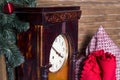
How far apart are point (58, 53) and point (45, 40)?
0.45 feet

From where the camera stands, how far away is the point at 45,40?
3.26 feet

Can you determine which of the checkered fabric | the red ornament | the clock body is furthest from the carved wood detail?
the checkered fabric

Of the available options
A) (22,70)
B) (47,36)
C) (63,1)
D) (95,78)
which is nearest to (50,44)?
(47,36)

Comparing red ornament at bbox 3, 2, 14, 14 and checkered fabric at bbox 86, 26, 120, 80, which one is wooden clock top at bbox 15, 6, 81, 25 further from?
checkered fabric at bbox 86, 26, 120, 80

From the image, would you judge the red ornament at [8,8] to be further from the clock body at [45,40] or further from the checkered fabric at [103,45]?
the checkered fabric at [103,45]

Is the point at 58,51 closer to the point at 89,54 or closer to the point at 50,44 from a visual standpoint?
the point at 50,44

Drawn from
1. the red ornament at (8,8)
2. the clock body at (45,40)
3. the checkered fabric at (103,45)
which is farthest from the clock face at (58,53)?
the checkered fabric at (103,45)

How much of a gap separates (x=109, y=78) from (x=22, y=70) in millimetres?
433

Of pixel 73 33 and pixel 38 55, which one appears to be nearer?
pixel 38 55

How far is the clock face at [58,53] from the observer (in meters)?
1.07

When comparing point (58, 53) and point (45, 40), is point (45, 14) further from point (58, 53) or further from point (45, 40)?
point (58, 53)

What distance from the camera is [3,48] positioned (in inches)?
38.4

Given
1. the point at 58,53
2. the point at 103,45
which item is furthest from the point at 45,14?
the point at 103,45

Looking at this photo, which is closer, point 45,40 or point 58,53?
point 45,40
